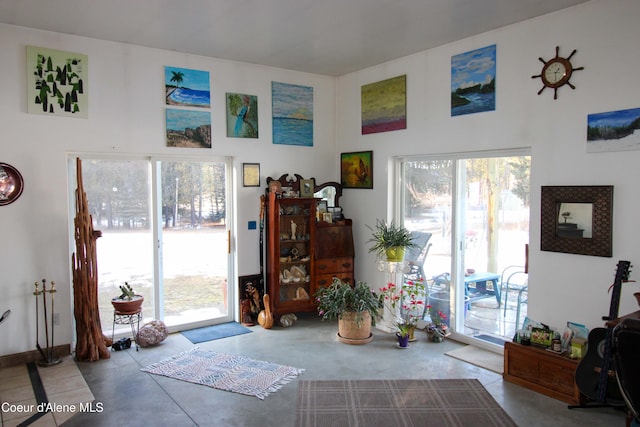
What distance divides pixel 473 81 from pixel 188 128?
3.10m

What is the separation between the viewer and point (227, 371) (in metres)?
4.34

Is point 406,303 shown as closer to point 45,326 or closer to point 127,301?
point 127,301

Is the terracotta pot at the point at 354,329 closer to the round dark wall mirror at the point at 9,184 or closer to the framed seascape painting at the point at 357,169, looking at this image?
the framed seascape painting at the point at 357,169

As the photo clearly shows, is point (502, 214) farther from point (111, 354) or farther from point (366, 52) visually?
point (111, 354)

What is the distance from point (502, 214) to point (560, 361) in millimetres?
1520

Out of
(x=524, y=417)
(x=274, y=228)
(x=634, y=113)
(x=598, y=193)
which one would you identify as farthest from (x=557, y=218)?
(x=274, y=228)

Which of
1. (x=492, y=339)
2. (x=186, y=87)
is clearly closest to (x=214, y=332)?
(x=186, y=87)

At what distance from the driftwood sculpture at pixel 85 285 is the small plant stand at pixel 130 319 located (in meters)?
0.24

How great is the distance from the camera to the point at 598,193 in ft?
12.5

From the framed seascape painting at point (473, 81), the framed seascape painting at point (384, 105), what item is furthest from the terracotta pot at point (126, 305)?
the framed seascape painting at point (473, 81)

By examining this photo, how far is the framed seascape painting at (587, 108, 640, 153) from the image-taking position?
3643 mm

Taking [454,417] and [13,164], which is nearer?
[454,417]

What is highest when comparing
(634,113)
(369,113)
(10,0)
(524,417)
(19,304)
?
(10,0)

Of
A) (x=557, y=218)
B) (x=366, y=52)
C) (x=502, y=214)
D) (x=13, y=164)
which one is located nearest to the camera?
(x=557, y=218)
